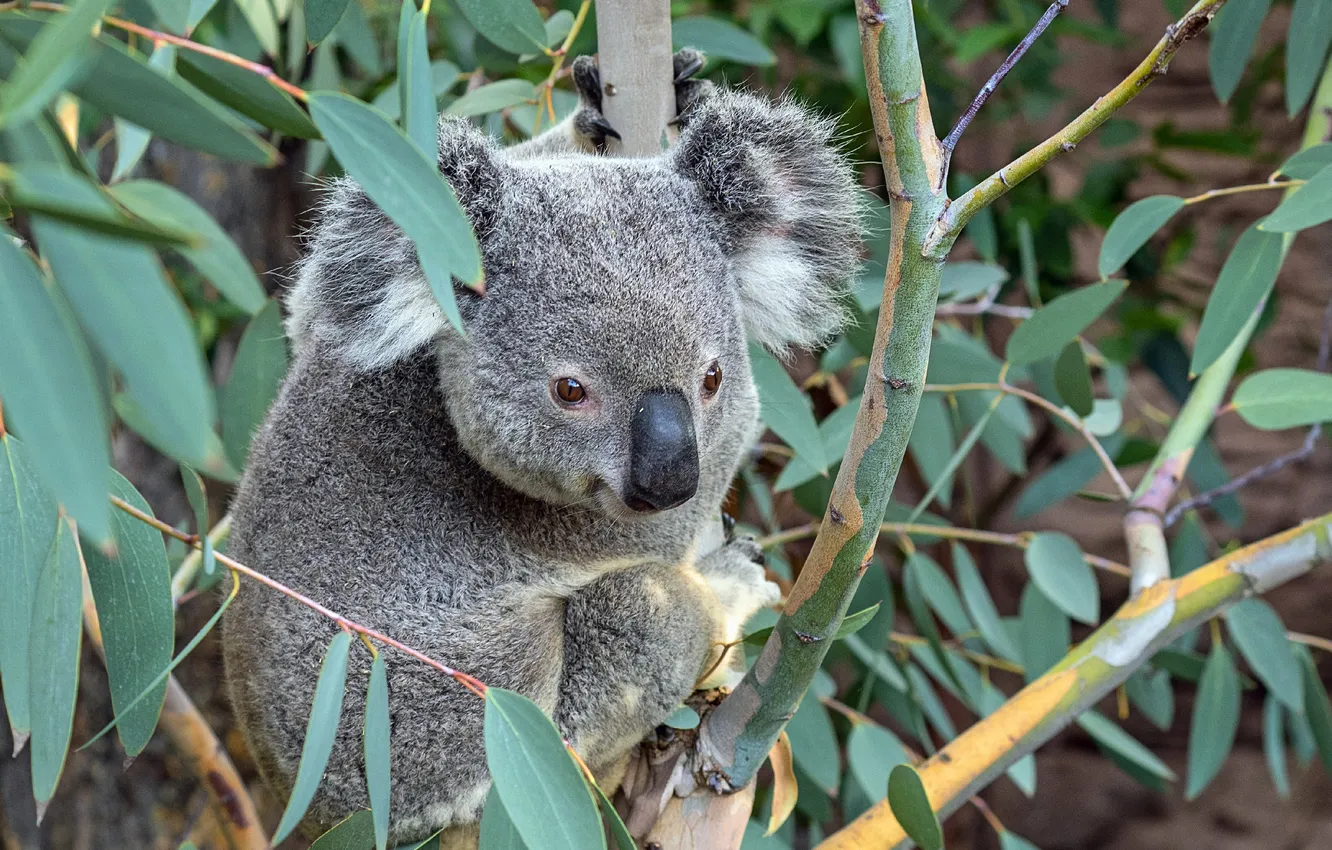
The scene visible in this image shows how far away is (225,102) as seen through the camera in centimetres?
114

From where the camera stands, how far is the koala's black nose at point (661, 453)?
1.43 m

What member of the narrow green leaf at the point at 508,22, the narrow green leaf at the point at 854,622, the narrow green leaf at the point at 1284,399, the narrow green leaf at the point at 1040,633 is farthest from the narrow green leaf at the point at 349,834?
the narrow green leaf at the point at 1284,399

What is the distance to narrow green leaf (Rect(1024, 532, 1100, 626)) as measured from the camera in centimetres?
212

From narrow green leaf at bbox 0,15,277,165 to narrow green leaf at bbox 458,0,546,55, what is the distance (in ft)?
2.94

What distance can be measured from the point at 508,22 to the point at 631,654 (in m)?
0.97

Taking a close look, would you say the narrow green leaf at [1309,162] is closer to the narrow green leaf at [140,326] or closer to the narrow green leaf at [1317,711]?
the narrow green leaf at [1317,711]

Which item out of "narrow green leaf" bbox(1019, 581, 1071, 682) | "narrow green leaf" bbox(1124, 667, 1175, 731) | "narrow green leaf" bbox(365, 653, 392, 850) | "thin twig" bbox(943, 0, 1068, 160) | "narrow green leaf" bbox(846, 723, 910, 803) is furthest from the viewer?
"narrow green leaf" bbox(1124, 667, 1175, 731)

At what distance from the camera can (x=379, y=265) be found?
156cm

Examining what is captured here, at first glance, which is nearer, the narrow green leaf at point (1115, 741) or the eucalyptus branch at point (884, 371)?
the eucalyptus branch at point (884, 371)

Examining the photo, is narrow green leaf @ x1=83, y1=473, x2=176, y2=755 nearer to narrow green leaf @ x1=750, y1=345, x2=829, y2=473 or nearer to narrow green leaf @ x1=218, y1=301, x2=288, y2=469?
narrow green leaf @ x1=218, y1=301, x2=288, y2=469

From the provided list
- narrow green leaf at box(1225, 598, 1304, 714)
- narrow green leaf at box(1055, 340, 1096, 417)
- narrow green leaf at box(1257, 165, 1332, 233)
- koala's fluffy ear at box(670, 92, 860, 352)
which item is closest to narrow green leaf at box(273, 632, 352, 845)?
koala's fluffy ear at box(670, 92, 860, 352)

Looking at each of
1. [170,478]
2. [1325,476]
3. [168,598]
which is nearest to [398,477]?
[168,598]

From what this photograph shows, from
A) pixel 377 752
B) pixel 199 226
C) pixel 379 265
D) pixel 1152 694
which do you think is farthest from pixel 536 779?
pixel 1152 694

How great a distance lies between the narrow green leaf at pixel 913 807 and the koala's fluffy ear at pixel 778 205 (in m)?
0.69
